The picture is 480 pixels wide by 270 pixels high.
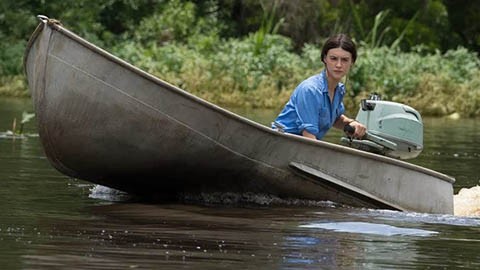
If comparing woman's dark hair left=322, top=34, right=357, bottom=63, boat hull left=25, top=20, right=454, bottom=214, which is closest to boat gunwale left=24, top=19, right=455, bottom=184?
boat hull left=25, top=20, right=454, bottom=214

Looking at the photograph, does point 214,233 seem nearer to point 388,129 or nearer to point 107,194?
point 388,129

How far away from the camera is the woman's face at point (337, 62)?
992 cm

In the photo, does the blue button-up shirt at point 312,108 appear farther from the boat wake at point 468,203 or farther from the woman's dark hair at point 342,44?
the boat wake at point 468,203

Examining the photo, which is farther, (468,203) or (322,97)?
(468,203)

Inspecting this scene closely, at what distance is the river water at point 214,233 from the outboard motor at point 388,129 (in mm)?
510

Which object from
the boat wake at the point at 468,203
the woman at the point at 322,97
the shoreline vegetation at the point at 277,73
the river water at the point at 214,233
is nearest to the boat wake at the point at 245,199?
the river water at the point at 214,233

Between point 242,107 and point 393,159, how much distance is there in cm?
1751

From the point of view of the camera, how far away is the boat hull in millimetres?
9430

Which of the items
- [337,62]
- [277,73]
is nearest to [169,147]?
[337,62]

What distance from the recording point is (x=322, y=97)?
10.0 meters

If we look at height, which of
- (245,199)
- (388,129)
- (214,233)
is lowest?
(214,233)

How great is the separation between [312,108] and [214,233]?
1.83 m

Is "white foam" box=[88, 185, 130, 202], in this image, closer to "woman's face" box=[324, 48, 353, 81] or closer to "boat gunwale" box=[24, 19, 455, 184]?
"boat gunwale" box=[24, 19, 455, 184]

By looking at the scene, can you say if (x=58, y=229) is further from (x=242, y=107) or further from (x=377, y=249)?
(x=242, y=107)
